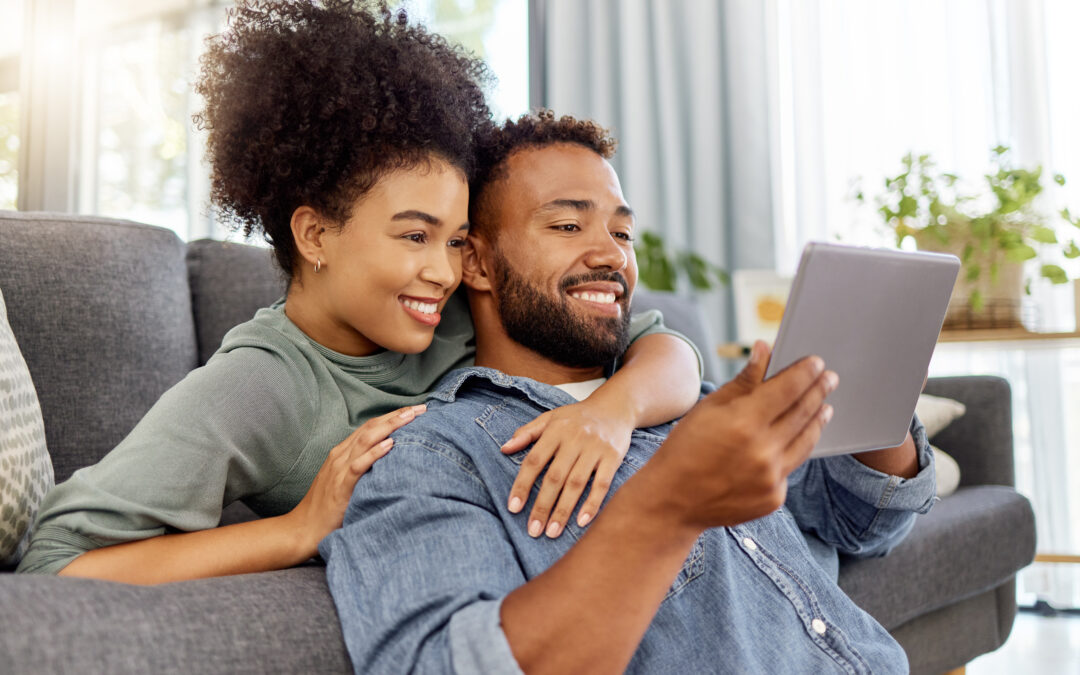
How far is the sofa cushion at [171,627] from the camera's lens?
58 centimetres

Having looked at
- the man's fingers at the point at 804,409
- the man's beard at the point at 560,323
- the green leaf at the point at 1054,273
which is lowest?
the man's fingers at the point at 804,409

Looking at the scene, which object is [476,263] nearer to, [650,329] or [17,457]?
[650,329]

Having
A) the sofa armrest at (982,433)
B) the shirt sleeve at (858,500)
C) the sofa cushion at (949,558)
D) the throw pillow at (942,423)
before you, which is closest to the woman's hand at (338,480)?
the shirt sleeve at (858,500)

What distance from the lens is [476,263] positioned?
1.32m

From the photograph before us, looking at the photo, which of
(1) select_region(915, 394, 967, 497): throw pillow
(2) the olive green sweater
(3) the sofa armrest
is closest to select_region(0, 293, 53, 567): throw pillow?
(2) the olive green sweater

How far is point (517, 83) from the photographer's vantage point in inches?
149

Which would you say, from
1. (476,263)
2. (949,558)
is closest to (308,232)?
(476,263)

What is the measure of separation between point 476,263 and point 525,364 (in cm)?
17

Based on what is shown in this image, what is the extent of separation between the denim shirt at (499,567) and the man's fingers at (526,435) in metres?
0.02

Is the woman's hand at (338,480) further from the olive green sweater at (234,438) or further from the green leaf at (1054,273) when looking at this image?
the green leaf at (1054,273)

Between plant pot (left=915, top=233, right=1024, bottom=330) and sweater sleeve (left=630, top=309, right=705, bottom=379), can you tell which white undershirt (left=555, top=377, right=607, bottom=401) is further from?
plant pot (left=915, top=233, right=1024, bottom=330)

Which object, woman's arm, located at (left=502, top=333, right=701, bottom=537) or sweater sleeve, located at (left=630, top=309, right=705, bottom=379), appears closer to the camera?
woman's arm, located at (left=502, top=333, right=701, bottom=537)

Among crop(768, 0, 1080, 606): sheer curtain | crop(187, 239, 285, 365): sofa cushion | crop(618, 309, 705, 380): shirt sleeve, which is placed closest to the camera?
crop(618, 309, 705, 380): shirt sleeve

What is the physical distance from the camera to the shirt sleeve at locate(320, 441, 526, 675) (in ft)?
2.24
